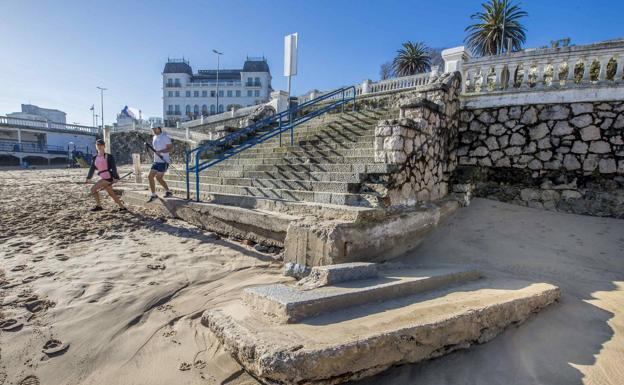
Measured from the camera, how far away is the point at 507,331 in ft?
7.71

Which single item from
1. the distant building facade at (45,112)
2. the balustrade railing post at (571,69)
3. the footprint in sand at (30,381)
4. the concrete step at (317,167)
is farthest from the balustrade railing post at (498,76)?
the distant building facade at (45,112)

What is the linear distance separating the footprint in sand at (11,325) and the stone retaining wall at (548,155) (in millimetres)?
6367

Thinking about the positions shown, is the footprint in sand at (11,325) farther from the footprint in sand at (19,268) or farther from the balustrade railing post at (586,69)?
the balustrade railing post at (586,69)

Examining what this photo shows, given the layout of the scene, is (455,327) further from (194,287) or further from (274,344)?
(194,287)

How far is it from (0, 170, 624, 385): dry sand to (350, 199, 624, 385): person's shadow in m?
0.01

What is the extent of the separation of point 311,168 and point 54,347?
Result: 3.98 m

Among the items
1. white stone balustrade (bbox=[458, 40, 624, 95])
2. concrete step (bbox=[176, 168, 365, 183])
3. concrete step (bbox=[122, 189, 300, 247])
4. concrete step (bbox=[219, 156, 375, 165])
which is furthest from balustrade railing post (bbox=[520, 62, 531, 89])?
concrete step (bbox=[122, 189, 300, 247])

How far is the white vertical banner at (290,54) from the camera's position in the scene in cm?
858

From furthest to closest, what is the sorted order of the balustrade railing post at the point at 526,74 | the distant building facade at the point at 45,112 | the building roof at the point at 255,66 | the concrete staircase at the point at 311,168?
the building roof at the point at 255,66, the distant building facade at the point at 45,112, the balustrade railing post at the point at 526,74, the concrete staircase at the point at 311,168

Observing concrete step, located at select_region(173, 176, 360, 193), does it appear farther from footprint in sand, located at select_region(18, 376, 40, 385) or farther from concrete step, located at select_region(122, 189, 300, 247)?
footprint in sand, located at select_region(18, 376, 40, 385)

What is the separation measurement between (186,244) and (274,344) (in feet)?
9.75

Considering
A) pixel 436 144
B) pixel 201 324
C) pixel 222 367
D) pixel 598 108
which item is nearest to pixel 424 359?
pixel 222 367

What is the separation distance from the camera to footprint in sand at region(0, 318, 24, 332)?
7.23ft

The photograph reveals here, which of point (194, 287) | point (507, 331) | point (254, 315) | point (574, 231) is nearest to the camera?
point (254, 315)
